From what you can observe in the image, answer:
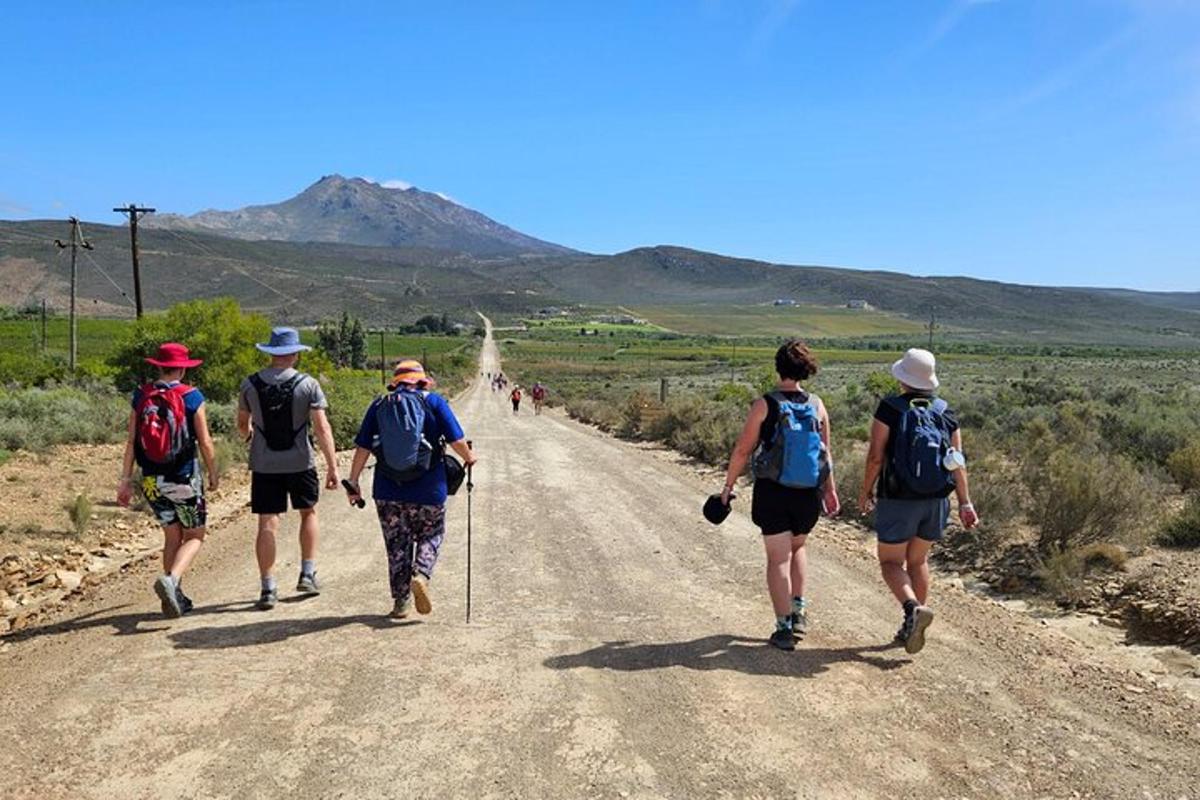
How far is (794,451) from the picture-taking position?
5152 mm

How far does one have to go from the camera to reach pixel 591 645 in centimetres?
545

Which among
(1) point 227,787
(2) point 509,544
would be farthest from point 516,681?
(2) point 509,544

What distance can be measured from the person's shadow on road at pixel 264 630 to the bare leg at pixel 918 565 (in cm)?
332

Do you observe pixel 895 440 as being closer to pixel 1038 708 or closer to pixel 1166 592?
pixel 1038 708

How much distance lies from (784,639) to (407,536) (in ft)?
8.61

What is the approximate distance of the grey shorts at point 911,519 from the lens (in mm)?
5227

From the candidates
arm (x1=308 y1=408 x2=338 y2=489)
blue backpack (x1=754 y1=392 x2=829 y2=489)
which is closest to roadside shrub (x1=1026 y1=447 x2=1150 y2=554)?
blue backpack (x1=754 y1=392 x2=829 y2=489)

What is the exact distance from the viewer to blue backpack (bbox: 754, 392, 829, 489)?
16.9 feet

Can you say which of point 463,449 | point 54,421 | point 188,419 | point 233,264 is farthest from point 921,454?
point 233,264

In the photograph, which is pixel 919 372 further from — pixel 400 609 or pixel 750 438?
pixel 400 609

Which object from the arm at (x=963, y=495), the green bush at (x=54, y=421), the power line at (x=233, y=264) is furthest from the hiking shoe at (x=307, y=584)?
the power line at (x=233, y=264)

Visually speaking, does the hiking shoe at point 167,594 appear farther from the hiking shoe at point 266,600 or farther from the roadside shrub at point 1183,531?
the roadside shrub at point 1183,531

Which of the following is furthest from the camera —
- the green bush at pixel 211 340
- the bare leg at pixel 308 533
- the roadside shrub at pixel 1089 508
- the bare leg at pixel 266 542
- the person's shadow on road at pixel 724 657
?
the green bush at pixel 211 340

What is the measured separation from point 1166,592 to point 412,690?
609cm
